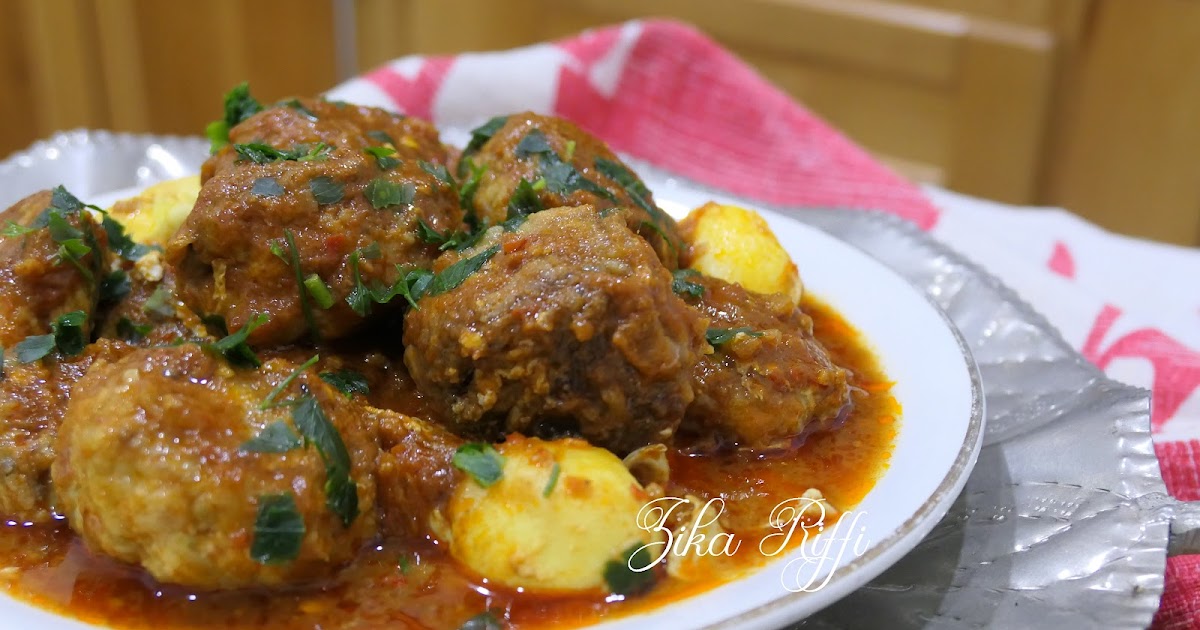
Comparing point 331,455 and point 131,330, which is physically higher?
point 331,455

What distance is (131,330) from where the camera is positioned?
2.85 meters

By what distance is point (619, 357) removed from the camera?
7.41 ft

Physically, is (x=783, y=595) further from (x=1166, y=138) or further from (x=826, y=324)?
(x=1166, y=138)

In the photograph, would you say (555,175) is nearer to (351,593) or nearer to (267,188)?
(267,188)

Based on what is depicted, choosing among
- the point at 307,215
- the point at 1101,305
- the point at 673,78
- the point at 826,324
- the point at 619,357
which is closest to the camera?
the point at 619,357

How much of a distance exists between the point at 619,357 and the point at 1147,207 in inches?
194

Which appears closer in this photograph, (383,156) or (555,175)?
(383,156)

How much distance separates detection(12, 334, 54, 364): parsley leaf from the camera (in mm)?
2502

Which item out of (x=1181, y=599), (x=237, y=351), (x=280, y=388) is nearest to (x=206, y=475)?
(x=280, y=388)

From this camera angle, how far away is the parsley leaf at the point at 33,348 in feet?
8.21

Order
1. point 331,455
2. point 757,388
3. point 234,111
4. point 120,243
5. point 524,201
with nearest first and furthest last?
point 331,455 → point 757,388 → point 524,201 → point 120,243 → point 234,111

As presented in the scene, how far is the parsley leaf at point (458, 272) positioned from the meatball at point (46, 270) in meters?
0.95

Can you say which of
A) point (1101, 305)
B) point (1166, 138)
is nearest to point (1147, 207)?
point (1166, 138)

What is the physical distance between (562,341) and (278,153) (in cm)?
93
